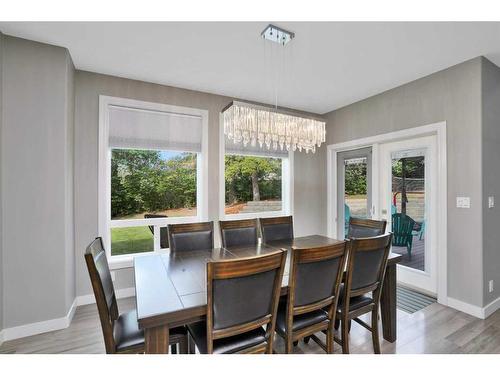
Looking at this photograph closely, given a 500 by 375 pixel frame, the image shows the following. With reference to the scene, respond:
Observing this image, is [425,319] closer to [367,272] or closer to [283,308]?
[367,272]

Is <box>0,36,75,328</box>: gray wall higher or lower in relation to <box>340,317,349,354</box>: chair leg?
higher

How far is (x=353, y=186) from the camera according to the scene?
4.19 metres

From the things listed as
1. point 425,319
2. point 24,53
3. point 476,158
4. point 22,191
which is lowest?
point 425,319

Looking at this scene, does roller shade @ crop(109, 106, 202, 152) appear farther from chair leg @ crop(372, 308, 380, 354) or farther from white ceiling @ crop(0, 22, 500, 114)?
chair leg @ crop(372, 308, 380, 354)

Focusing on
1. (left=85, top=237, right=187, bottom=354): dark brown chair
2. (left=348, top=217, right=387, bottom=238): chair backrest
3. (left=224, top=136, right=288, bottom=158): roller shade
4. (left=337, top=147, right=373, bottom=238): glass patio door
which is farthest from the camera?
(left=337, top=147, right=373, bottom=238): glass patio door

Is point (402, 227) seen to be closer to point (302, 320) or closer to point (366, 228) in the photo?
point (366, 228)

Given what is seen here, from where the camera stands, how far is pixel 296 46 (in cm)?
242

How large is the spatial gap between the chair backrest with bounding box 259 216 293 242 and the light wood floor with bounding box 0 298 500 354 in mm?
1028

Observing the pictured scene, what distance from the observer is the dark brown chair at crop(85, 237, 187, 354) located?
4.47ft

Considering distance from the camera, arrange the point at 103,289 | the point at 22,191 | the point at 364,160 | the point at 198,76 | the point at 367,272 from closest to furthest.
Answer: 1. the point at 103,289
2. the point at 367,272
3. the point at 22,191
4. the point at 198,76
5. the point at 364,160

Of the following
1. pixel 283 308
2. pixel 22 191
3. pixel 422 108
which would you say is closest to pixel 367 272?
pixel 283 308

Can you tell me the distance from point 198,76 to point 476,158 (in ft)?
10.3

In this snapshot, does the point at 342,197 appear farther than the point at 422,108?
Yes

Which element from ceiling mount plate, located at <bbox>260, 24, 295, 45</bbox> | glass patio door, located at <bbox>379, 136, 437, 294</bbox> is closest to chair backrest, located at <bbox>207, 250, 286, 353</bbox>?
ceiling mount plate, located at <bbox>260, 24, 295, 45</bbox>
